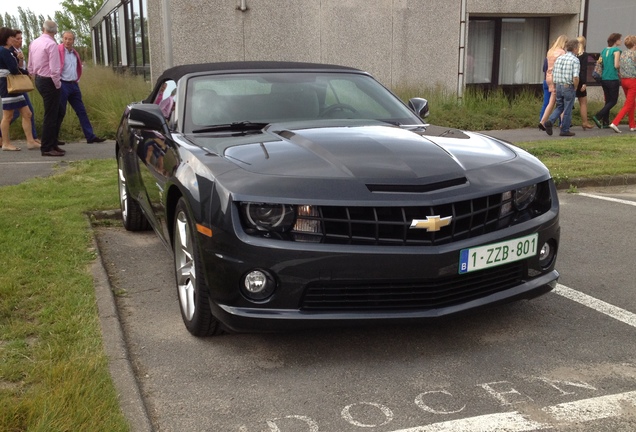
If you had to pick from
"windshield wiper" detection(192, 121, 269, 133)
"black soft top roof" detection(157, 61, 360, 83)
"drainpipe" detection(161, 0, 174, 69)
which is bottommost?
"windshield wiper" detection(192, 121, 269, 133)

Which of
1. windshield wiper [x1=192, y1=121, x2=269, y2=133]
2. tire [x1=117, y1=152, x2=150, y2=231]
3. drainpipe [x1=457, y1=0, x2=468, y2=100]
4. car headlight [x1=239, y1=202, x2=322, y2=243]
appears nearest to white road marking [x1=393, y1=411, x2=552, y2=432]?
car headlight [x1=239, y1=202, x2=322, y2=243]

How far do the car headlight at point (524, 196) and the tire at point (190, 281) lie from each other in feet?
5.58

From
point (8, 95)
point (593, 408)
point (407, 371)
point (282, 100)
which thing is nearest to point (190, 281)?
point (407, 371)

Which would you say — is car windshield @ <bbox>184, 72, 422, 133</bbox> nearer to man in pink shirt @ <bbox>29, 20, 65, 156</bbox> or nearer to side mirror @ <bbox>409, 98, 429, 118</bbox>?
side mirror @ <bbox>409, 98, 429, 118</bbox>

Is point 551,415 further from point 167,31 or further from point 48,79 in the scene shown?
point 167,31

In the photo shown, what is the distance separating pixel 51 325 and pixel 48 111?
807 cm

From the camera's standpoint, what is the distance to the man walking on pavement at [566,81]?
13243mm

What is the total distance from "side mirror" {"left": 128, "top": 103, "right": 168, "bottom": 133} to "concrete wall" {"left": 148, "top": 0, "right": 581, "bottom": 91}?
35.3ft

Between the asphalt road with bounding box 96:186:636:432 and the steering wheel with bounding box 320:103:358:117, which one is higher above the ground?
the steering wheel with bounding box 320:103:358:117

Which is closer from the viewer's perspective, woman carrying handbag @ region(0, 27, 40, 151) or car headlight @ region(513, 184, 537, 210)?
car headlight @ region(513, 184, 537, 210)

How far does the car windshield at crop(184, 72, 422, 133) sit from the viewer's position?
192 inches

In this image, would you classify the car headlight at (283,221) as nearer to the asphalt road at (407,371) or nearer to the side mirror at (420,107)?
the asphalt road at (407,371)

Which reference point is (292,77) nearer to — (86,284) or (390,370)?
(86,284)

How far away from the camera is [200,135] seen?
4.61 m
